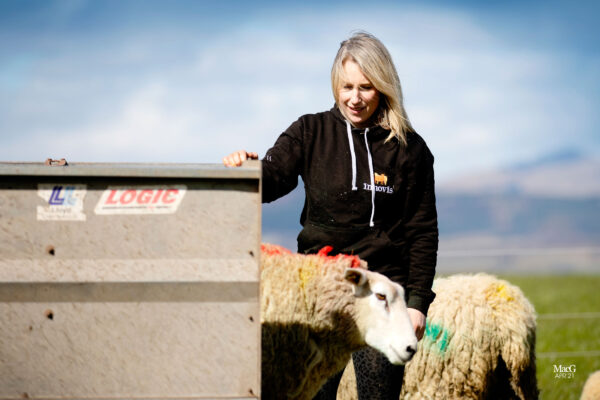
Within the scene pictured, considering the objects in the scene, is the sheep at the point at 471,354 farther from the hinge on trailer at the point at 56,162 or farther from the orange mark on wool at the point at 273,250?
the hinge on trailer at the point at 56,162

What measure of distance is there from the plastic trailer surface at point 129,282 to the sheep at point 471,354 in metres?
2.10

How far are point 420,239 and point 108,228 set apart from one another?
4.83ft

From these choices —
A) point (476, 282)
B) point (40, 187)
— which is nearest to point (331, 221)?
point (40, 187)

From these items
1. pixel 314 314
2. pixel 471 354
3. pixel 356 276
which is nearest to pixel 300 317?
pixel 314 314

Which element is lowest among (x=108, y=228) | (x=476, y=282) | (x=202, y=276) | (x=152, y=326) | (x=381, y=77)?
(x=476, y=282)

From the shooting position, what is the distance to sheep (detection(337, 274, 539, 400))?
4605mm

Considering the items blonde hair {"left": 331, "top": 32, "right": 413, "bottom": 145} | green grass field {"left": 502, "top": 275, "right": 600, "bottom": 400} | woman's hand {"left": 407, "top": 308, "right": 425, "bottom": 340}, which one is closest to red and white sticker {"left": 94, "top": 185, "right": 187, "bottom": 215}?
blonde hair {"left": 331, "top": 32, "right": 413, "bottom": 145}

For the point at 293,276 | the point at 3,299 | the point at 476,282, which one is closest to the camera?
the point at 3,299

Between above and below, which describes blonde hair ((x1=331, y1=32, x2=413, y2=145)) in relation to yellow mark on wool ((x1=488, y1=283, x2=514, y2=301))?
above

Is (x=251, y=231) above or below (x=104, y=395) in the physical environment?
above

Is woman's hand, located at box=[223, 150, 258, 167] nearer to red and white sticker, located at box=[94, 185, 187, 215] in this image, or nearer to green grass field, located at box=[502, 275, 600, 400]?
red and white sticker, located at box=[94, 185, 187, 215]

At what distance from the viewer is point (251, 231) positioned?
8.50ft

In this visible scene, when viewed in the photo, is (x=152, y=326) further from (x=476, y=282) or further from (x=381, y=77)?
(x=476, y=282)

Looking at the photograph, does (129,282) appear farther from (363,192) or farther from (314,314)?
(363,192)
